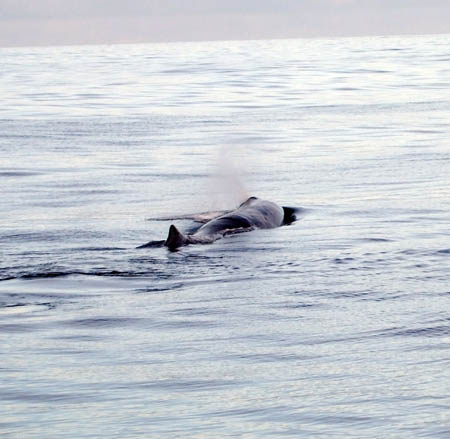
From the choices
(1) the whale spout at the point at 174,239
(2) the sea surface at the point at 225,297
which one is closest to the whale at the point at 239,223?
(1) the whale spout at the point at 174,239

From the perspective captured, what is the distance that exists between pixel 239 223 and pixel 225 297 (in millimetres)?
4031

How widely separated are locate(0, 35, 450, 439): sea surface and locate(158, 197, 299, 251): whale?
186 millimetres

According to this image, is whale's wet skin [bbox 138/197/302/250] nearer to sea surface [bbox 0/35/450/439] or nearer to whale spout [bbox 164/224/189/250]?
whale spout [bbox 164/224/189/250]

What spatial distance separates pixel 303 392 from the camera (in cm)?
695

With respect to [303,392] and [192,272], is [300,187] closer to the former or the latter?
[192,272]

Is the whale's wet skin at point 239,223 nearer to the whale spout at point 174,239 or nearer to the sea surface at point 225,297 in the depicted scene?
the whale spout at point 174,239

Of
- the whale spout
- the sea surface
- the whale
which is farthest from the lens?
the whale

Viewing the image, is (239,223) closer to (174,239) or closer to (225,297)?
(174,239)

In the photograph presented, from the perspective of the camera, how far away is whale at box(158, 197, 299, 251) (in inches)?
487

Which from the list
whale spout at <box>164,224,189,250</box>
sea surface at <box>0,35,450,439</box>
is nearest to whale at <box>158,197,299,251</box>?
whale spout at <box>164,224,189,250</box>

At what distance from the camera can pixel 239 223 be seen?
1382 cm

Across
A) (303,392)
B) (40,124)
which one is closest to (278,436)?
(303,392)

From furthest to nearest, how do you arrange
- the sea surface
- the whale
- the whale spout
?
the whale, the whale spout, the sea surface

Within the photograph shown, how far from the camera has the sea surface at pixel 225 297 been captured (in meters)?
6.63
